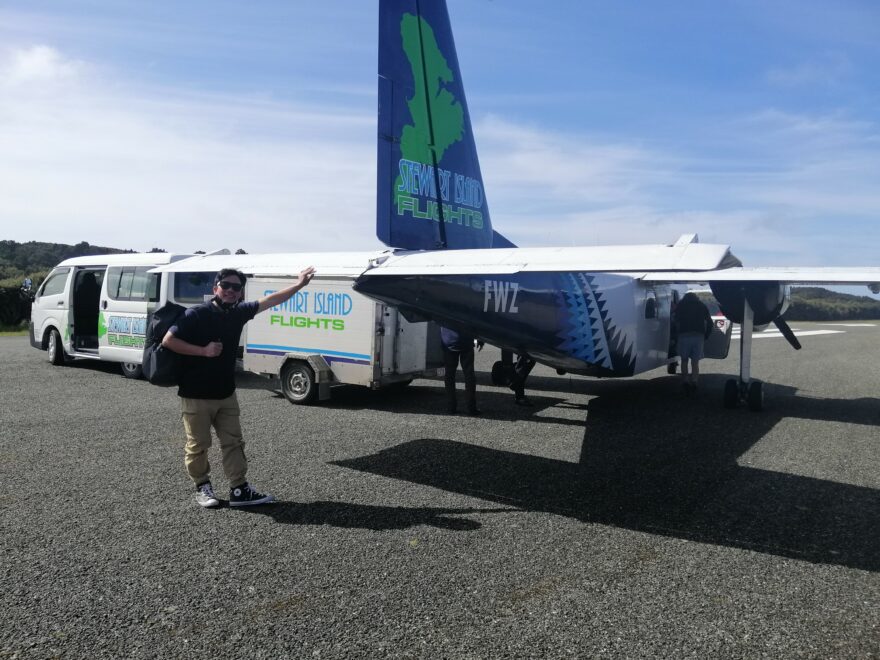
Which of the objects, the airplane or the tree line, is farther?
the tree line

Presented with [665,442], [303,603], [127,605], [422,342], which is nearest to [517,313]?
[665,442]

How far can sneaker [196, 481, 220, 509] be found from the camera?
208 inches

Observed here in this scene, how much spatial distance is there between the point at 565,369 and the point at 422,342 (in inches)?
95.8

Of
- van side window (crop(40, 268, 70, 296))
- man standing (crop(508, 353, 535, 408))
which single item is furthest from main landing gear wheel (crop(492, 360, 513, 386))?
van side window (crop(40, 268, 70, 296))

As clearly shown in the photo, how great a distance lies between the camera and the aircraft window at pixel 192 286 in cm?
1230

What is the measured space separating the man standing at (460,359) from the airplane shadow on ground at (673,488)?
5.51 feet

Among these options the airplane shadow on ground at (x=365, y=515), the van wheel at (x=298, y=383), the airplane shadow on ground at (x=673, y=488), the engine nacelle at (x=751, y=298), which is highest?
the engine nacelle at (x=751, y=298)

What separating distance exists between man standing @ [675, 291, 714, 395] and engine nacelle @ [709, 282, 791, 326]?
475 millimetres

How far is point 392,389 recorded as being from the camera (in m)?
11.9

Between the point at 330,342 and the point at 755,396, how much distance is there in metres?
6.66

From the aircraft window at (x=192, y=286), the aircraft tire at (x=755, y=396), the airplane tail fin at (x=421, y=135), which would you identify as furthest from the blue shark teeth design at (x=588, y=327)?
the aircraft window at (x=192, y=286)

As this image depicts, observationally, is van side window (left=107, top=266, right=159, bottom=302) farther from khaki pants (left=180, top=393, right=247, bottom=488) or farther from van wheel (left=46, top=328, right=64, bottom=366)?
khaki pants (left=180, top=393, right=247, bottom=488)

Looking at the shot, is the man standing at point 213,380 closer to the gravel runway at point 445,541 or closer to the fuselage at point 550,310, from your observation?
the gravel runway at point 445,541

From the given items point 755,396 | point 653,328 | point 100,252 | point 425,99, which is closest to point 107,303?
point 425,99
